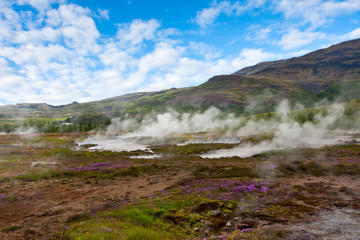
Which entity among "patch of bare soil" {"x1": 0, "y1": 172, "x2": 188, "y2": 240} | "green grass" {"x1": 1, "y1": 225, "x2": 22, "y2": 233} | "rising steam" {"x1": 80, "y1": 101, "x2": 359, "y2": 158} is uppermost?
"green grass" {"x1": 1, "y1": 225, "x2": 22, "y2": 233}

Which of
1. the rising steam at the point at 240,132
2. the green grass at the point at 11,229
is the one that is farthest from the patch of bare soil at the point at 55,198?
the rising steam at the point at 240,132

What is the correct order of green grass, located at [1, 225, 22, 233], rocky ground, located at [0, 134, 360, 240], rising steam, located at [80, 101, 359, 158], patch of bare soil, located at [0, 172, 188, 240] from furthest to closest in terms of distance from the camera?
rising steam, located at [80, 101, 359, 158], patch of bare soil, located at [0, 172, 188, 240], green grass, located at [1, 225, 22, 233], rocky ground, located at [0, 134, 360, 240]

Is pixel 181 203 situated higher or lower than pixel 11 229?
lower

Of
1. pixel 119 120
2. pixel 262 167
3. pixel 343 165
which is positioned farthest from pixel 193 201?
pixel 119 120

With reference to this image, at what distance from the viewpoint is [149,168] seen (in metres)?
36.3

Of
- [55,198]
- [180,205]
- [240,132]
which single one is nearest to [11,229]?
[55,198]

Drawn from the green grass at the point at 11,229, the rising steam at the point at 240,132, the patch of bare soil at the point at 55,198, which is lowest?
the rising steam at the point at 240,132

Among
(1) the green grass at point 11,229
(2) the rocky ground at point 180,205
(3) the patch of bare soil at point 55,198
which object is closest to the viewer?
(2) the rocky ground at point 180,205

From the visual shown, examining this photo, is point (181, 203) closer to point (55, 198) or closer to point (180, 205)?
point (180, 205)

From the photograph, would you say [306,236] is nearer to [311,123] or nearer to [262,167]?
[262,167]

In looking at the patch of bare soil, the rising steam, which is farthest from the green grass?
the rising steam

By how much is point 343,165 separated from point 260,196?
2393 centimetres

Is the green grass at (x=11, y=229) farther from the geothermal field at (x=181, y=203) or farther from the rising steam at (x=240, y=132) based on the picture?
the rising steam at (x=240, y=132)

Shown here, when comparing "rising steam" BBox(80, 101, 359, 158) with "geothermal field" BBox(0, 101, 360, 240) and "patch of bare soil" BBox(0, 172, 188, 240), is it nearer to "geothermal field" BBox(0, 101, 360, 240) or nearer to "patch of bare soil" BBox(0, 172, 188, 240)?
"geothermal field" BBox(0, 101, 360, 240)
